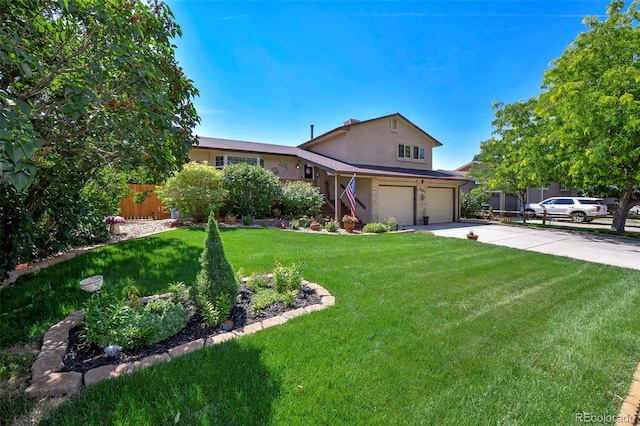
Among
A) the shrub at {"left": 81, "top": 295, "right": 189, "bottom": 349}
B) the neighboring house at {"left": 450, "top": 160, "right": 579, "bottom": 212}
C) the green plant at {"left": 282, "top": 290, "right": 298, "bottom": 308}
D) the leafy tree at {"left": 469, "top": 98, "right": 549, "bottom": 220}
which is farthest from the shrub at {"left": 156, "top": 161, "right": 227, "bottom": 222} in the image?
the neighboring house at {"left": 450, "top": 160, "right": 579, "bottom": 212}

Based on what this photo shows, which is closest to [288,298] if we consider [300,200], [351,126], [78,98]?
[78,98]

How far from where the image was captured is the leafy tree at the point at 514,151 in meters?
13.7

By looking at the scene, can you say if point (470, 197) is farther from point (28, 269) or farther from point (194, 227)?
point (28, 269)

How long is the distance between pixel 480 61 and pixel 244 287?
13935mm

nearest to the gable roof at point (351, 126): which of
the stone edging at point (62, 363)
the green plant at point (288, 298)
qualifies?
the green plant at point (288, 298)

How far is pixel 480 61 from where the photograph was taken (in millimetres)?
12359

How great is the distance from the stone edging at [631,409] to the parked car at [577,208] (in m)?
20.7

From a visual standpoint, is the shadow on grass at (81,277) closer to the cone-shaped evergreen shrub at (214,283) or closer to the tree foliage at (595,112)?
the cone-shaped evergreen shrub at (214,283)

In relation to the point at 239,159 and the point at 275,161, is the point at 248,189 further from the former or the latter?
the point at 275,161

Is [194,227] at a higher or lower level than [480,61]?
lower

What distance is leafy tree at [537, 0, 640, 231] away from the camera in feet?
33.4

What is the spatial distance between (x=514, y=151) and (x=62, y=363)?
1942cm

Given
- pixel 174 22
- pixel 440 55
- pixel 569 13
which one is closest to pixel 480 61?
pixel 440 55

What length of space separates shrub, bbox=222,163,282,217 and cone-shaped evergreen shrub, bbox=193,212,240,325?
9.81m
